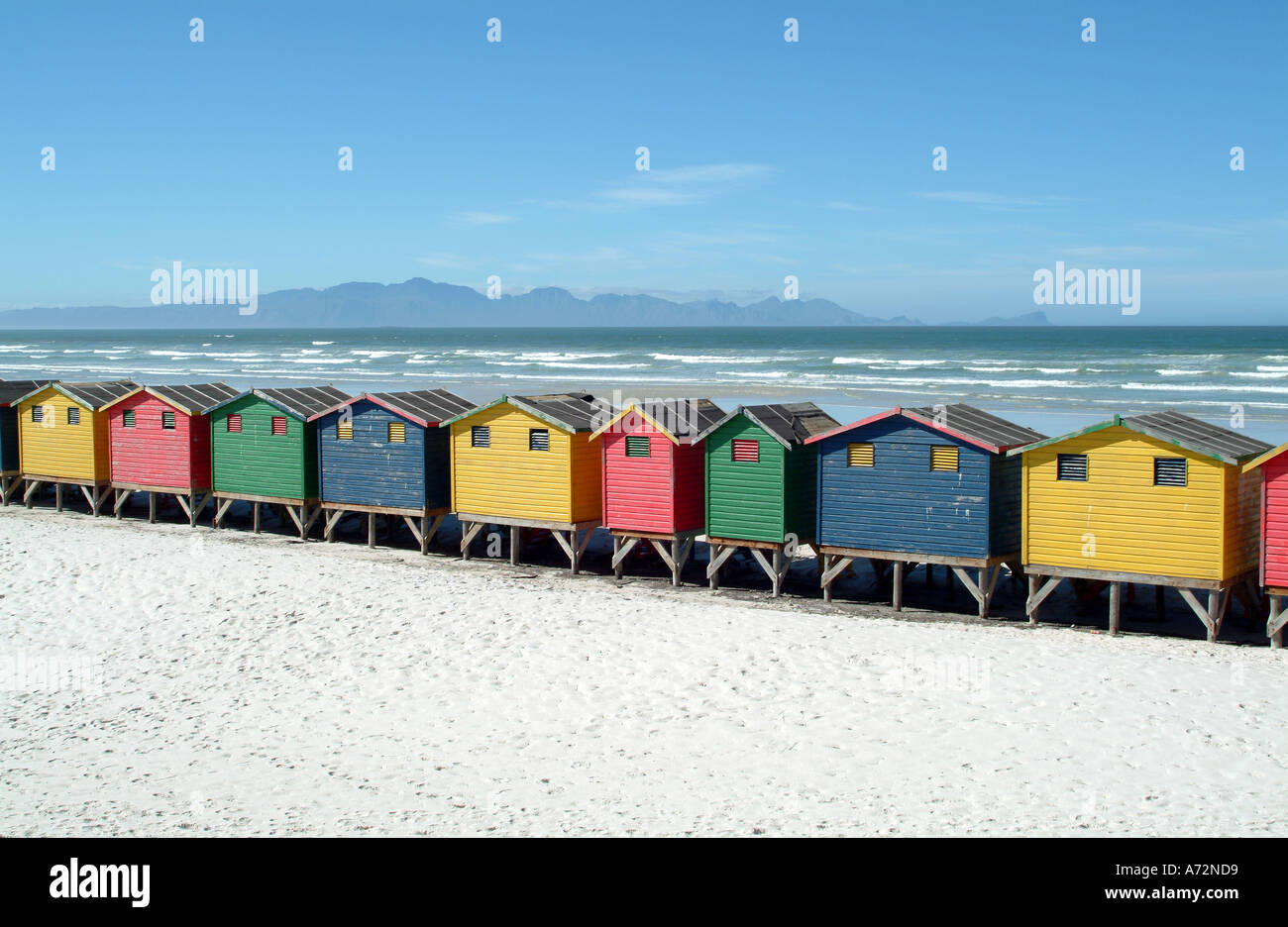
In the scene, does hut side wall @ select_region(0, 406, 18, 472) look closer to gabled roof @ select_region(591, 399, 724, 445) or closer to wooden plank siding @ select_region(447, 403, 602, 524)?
wooden plank siding @ select_region(447, 403, 602, 524)

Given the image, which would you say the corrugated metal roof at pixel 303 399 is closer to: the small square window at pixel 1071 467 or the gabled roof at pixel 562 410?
the gabled roof at pixel 562 410

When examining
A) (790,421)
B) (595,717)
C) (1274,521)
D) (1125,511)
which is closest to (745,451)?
(790,421)

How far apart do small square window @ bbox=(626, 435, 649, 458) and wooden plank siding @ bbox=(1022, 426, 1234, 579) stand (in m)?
6.55

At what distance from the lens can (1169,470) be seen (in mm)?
17359

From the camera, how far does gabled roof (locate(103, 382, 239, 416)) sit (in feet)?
91.4

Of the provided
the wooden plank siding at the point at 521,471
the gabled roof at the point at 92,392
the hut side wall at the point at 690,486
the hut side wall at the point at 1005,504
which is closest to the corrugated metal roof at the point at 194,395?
the gabled roof at the point at 92,392

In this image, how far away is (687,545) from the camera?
22.2m

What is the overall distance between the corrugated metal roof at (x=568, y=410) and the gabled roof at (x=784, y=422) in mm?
2529

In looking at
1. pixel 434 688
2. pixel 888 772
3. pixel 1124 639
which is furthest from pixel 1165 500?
pixel 434 688

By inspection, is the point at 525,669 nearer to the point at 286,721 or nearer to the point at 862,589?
the point at 286,721

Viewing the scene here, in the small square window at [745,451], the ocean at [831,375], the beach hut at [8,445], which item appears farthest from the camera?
the ocean at [831,375]

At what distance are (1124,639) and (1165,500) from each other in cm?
206

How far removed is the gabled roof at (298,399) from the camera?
2628 cm

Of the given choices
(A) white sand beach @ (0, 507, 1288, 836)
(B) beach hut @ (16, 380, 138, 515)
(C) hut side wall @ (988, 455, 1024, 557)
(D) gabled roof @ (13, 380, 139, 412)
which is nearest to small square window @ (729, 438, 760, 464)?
(A) white sand beach @ (0, 507, 1288, 836)
